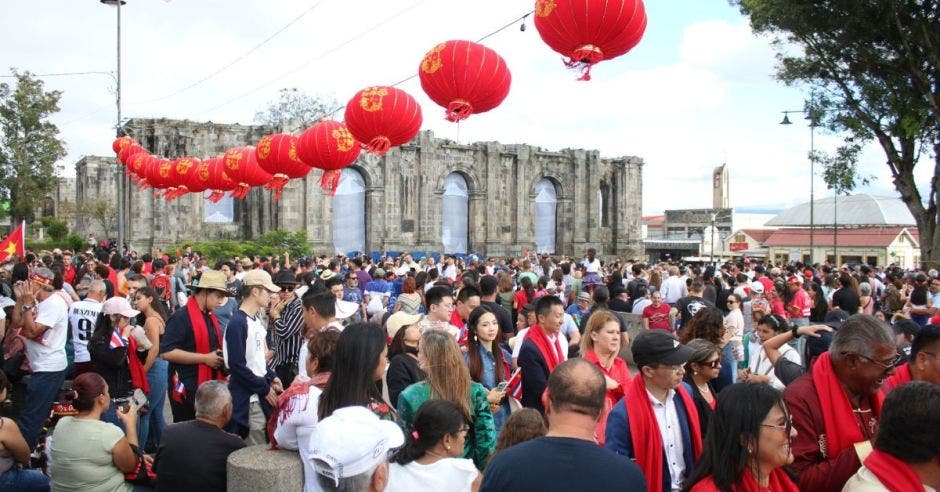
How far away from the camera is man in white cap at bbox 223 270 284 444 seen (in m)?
4.87

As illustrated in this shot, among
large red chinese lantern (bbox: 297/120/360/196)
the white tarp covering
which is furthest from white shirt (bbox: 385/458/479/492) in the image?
the white tarp covering

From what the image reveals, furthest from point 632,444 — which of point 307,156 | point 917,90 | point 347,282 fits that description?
point 917,90

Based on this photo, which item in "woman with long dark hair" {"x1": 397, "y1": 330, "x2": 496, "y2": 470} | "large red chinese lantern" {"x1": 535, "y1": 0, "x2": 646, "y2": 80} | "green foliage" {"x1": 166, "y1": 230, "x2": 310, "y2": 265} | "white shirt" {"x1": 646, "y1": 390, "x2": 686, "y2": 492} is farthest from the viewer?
"green foliage" {"x1": 166, "y1": 230, "x2": 310, "y2": 265}

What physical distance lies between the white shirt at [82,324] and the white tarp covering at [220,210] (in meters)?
23.7

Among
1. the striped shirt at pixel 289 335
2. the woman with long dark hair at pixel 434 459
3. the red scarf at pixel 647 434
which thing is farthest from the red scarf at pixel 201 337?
the red scarf at pixel 647 434

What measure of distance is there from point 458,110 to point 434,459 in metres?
6.17

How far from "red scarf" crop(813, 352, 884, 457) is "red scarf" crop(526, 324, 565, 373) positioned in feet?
7.42

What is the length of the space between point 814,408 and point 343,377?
2.13 meters

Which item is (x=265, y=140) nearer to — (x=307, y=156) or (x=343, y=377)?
(x=307, y=156)

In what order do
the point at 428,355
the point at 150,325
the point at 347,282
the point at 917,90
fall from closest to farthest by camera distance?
the point at 428,355 < the point at 150,325 < the point at 347,282 < the point at 917,90

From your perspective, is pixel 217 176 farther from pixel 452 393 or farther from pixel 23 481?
pixel 452 393

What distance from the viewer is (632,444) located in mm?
3383

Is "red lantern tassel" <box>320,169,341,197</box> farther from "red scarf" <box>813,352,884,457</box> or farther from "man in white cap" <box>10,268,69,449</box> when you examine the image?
"red scarf" <box>813,352,884,457</box>

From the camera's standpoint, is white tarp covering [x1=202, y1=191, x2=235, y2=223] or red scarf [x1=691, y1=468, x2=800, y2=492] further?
white tarp covering [x1=202, y1=191, x2=235, y2=223]
